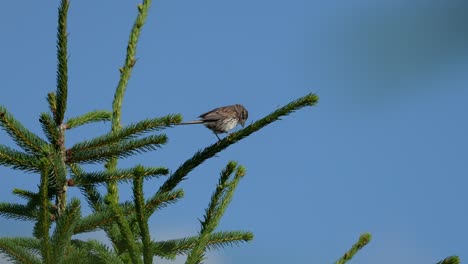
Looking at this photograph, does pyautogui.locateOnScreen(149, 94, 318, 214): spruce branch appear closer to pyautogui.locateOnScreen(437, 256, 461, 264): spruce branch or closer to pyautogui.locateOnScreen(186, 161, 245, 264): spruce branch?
pyautogui.locateOnScreen(186, 161, 245, 264): spruce branch

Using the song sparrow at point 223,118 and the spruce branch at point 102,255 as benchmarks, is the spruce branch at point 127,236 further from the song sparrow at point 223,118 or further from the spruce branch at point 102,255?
the song sparrow at point 223,118

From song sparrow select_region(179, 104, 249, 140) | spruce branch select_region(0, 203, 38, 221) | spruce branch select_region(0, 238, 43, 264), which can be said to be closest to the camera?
spruce branch select_region(0, 238, 43, 264)

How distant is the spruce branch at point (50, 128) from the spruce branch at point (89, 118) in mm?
186

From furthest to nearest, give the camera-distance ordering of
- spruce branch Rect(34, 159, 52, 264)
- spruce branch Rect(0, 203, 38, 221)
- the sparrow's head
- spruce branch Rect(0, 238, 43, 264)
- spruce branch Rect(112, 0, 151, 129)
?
the sparrow's head, spruce branch Rect(112, 0, 151, 129), spruce branch Rect(0, 203, 38, 221), spruce branch Rect(0, 238, 43, 264), spruce branch Rect(34, 159, 52, 264)

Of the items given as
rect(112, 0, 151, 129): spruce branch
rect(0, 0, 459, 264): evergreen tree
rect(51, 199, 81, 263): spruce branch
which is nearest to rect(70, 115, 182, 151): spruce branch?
rect(0, 0, 459, 264): evergreen tree

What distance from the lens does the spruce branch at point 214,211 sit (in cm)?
483

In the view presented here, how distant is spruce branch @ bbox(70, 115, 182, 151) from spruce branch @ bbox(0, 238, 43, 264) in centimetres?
120

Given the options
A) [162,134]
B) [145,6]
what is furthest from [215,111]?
[162,134]

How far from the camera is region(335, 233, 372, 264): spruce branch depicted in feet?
16.4

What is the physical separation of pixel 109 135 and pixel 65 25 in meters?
0.91

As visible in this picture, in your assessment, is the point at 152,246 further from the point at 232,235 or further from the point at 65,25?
the point at 65,25

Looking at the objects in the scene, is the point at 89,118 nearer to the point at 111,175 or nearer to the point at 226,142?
the point at 111,175

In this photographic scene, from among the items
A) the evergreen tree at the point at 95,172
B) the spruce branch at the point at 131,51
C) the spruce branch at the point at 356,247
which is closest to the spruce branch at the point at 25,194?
the evergreen tree at the point at 95,172

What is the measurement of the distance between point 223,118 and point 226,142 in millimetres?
8235
